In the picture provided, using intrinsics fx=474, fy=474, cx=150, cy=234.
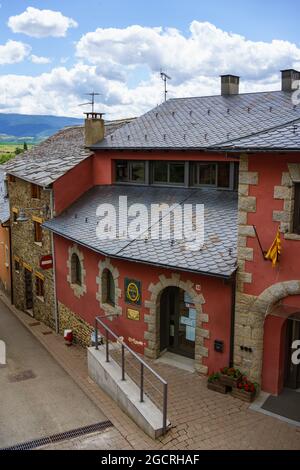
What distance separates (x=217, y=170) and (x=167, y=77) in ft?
28.2

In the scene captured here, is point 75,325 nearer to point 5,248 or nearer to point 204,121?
point 204,121

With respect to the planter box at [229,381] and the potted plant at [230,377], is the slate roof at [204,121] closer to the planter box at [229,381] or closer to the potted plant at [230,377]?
the potted plant at [230,377]

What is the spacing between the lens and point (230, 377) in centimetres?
1093

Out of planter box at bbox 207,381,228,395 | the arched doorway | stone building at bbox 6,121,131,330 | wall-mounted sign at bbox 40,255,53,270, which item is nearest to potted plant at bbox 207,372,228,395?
planter box at bbox 207,381,228,395

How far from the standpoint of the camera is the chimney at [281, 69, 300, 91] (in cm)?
1730

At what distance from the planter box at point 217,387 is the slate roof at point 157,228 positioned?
8.75ft

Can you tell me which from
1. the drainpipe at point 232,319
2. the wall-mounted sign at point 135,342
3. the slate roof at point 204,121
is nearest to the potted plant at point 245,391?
the drainpipe at point 232,319

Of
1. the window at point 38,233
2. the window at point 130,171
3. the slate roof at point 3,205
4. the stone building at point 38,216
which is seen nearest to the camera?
the window at point 130,171

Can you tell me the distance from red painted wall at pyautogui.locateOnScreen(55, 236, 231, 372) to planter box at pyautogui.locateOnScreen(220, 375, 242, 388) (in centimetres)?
46

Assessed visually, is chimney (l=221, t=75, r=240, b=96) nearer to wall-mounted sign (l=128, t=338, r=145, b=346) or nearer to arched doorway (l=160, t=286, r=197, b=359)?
arched doorway (l=160, t=286, r=197, b=359)

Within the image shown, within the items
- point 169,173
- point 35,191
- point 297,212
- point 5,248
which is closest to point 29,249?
point 35,191

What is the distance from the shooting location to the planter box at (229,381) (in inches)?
428

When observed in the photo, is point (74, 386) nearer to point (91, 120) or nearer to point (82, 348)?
point (82, 348)
